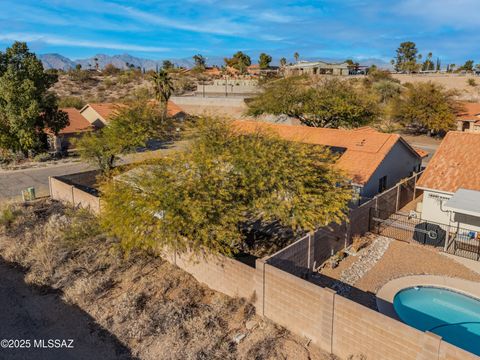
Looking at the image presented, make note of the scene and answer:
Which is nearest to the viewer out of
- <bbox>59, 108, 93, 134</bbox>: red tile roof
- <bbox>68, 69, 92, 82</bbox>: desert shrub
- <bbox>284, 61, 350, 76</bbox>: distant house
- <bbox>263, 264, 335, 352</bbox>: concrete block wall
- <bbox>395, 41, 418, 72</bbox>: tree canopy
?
<bbox>263, 264, 335, 352</bbox>: concrete block wall

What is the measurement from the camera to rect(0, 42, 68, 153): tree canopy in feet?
125

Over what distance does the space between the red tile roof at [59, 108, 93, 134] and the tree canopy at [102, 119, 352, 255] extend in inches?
1322

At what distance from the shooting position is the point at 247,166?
54.6 feet

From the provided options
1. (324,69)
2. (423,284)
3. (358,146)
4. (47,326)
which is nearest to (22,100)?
(47,326)

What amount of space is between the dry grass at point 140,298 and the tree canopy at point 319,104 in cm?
2781

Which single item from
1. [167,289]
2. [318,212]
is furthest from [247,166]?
[167,289]

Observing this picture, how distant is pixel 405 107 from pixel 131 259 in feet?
158

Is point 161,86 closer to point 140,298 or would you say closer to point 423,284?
point 140,298

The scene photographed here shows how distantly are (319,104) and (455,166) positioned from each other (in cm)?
1957

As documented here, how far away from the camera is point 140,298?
15.1 meters

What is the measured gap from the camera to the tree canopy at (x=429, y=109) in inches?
2004

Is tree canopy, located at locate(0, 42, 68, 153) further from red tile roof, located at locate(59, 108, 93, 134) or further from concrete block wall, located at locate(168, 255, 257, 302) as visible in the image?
concrete block wall, located at locate(168, 255, 257, 302)

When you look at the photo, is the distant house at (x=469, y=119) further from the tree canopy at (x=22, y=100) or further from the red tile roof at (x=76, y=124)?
the tree canopy at (x=22, y=100)

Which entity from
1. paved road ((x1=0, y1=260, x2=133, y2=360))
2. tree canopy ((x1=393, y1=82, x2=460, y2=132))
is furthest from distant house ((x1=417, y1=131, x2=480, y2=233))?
tree canopy ((x1=393, y1=82, x2=460, y2=132))
